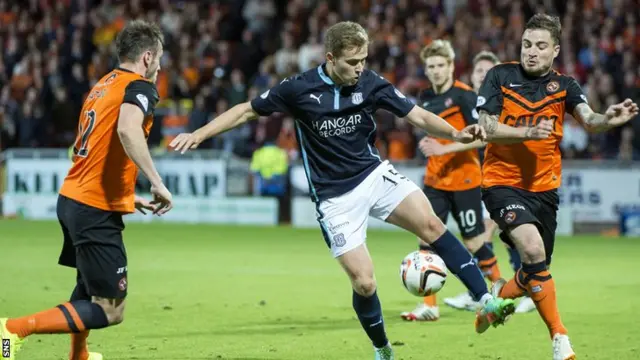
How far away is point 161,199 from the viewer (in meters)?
6.60

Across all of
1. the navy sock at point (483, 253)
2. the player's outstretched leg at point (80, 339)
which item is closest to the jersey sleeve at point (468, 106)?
the navy sock at point (483, 253)

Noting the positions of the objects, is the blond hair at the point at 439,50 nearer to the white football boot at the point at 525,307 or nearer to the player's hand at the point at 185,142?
the white football boot at the point at 525,307

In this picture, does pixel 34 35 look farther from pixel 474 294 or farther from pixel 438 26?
pixel 474 294

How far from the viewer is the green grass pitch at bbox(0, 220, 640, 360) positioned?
27.0 feet

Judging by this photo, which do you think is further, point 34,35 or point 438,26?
point 34,35

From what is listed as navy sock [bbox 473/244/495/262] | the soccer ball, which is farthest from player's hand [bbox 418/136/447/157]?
the soccer ball

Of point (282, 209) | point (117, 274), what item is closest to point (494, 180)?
point (117, 274)

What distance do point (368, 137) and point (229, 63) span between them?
16.9 metres

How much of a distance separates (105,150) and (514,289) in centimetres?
317

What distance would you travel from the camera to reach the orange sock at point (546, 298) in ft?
24.5

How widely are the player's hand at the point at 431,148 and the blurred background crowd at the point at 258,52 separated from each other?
9.53m

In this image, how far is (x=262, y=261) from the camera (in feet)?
47.7

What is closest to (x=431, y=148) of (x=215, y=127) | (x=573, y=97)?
(x=573, y=97)

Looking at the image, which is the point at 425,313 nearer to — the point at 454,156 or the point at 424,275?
the point at 424,275
